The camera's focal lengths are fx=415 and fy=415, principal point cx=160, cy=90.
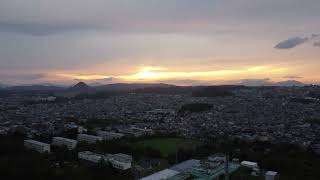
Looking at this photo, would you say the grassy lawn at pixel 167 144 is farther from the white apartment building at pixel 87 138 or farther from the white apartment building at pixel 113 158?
the white apartment building at pixel 87 138

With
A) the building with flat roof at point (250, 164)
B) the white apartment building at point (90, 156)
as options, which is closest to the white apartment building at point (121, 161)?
the white apartment building at point (90, 156)

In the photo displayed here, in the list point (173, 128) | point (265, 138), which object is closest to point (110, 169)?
point (265, 138)

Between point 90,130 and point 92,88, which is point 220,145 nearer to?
point 90,130

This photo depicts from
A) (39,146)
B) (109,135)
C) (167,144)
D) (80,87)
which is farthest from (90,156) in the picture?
(80,87)

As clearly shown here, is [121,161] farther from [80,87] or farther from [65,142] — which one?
[80,87]

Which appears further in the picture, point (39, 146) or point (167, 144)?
point (167, 144)

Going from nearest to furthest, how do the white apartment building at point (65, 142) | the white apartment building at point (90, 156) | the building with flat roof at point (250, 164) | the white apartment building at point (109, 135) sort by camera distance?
the building with flat roof at point (250, 164), the white apartment building at point (90, 156), the white apartment building at point (65, 142), the white apartment building at point (109, 135)

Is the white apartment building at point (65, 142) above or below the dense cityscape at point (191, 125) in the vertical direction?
below
